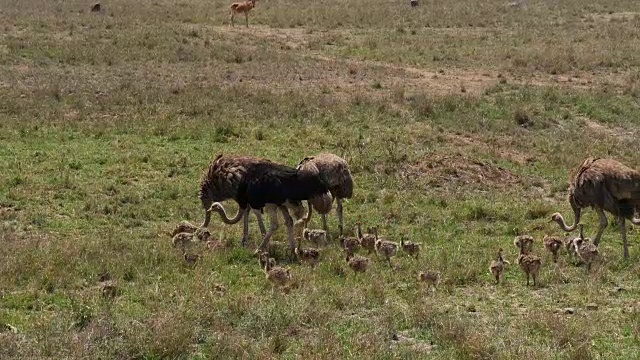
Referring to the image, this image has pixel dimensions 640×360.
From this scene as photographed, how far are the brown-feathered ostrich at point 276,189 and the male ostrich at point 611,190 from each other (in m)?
3.62

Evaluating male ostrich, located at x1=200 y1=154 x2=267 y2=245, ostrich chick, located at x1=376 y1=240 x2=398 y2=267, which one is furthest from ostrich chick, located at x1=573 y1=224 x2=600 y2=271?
male ostrich, located at x1=200 y1=154 x2=267 y2=245

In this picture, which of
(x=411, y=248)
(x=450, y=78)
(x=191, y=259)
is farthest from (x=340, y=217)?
(x=450, y=78)

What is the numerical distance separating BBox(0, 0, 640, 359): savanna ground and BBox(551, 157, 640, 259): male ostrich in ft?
1.67

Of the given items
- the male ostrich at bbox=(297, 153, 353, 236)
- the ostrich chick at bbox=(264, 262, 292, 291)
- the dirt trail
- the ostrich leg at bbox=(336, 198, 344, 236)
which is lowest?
the ostrich leg at bbox=(336, 198, 344, 236)

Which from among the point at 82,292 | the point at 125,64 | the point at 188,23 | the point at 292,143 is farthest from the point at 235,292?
the point at 188,23

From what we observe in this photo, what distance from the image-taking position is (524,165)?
58.6 ft

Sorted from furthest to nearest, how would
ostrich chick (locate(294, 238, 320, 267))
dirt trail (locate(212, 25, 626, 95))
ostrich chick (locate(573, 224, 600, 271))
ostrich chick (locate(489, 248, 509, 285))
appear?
dirt trail (locate(212, 25, 626, 95)), ostrich chick (locate(294, 238, 320, 267)), ostrich chick (locate(573, 224, 600, 271)), ostrich chick (locate(489, 248, 509, 285))

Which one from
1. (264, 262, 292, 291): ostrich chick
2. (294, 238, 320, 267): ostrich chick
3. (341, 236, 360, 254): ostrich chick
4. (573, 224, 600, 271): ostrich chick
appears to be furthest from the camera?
(341, 236, 360, 254): ostrich chick

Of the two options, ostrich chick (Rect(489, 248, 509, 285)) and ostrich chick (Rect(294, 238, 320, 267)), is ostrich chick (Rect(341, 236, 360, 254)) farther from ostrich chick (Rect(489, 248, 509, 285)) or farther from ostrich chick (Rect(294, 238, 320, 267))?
ostrich chick (Rect(489, 248, 509, 285))

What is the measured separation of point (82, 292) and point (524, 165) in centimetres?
1050

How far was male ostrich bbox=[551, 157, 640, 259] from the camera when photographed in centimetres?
1216

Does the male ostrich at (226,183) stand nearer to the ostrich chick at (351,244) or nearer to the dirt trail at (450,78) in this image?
the ostrich chick at (351,244)

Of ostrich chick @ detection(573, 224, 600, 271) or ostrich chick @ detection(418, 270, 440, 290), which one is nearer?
ostrich chick @ detection(418, 270, 440, 290)

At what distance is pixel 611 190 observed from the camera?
12281 mm
